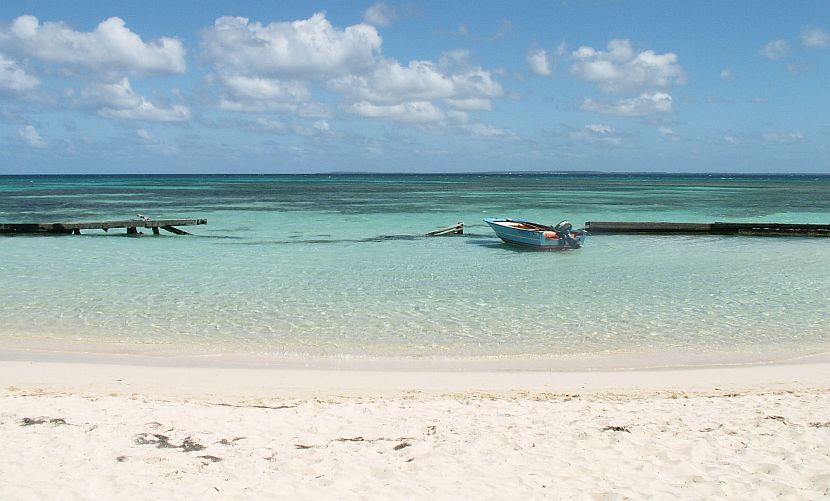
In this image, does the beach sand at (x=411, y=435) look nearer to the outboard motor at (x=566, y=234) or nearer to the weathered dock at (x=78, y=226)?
the outboard motor at (x=566, y=234)

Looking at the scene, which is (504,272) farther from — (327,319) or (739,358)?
(739,358)

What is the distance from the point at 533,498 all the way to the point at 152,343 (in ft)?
23.8

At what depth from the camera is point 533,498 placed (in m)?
4.99

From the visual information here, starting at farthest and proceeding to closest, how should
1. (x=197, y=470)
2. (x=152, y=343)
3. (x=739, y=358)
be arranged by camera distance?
1. (x=152, y=343)
2. (x=739, y=358)
3. (x=197, y=470)

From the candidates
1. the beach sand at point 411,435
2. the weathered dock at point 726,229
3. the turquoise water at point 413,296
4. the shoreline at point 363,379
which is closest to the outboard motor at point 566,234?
the turquoise water at point 413,296

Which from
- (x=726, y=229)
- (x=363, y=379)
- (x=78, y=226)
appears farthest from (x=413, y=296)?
(x=78, y=226)

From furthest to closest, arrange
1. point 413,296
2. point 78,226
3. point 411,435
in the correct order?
point 78,226 → point 413,296 → point 411,435

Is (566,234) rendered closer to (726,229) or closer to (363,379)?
(726,229)

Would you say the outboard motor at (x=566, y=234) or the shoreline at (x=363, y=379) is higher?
the outboard motor at (x=566, y=234)

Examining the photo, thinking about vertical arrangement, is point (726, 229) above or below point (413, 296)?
above

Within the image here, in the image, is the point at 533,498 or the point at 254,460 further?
the point at 254,460

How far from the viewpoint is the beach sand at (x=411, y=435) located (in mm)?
5160

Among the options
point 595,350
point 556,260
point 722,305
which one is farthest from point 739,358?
point 556,260

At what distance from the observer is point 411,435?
6.29m
